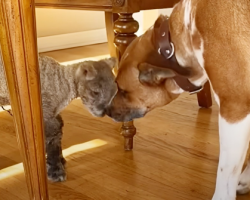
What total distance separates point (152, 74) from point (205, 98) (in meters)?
0.92

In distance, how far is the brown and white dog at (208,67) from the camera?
97 cm

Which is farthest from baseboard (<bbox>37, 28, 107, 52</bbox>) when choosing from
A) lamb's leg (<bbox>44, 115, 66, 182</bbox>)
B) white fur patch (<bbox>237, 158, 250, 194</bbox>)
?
white fur patch (<bbox>237, 158, 250, 194</bbox>)

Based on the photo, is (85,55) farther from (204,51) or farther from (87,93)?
(204,51)

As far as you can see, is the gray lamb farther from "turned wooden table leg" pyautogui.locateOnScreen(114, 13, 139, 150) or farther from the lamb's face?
"turned wooden table leg" pyautogui.locateOnScreen(114, 13, 139, 150)

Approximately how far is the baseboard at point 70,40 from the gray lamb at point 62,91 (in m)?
1.86

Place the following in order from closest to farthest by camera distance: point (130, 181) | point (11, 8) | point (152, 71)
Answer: point (11, 8) → point (152, 71) → point (130, 181)

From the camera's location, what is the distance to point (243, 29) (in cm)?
97

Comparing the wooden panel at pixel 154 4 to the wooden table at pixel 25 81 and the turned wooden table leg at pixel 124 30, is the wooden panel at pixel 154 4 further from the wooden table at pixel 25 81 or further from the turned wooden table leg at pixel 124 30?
the wooden table at pixel 25 81

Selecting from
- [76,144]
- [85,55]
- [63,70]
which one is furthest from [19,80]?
[85,55]

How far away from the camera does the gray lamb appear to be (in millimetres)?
1346

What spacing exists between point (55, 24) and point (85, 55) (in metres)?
0.44

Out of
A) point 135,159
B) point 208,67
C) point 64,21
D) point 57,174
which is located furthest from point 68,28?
point 208,67

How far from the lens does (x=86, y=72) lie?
141 centimetres

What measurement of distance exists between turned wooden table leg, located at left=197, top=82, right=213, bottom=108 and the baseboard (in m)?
1.64
